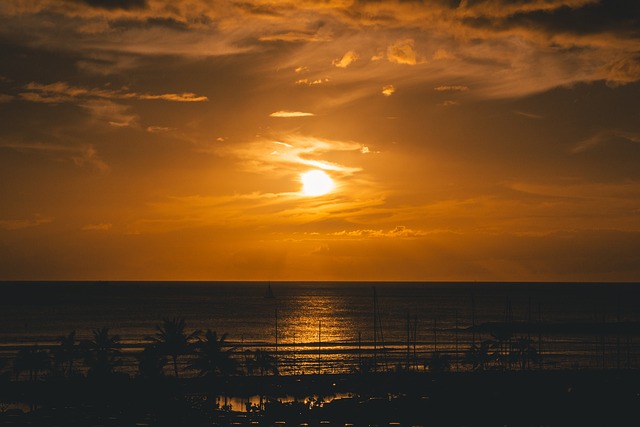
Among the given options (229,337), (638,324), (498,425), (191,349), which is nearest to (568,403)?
(498,425)

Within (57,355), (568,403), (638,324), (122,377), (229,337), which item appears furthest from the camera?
(638,324)

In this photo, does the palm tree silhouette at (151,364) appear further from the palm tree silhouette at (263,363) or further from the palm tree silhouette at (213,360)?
the palm tree silhouette at (263,363)

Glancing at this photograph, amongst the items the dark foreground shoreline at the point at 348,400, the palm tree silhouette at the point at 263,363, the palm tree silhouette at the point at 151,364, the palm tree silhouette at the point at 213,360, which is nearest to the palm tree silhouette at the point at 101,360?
the dark foreground shoreline at the point at 348,400

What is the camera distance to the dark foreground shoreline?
170ft

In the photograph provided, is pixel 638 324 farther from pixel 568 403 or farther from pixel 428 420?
pixel 428 420

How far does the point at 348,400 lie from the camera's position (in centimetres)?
5706

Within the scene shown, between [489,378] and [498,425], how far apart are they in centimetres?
1830

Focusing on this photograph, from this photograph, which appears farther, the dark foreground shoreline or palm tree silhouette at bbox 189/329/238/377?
palm tree silhouette at bbox 189/329/238/377

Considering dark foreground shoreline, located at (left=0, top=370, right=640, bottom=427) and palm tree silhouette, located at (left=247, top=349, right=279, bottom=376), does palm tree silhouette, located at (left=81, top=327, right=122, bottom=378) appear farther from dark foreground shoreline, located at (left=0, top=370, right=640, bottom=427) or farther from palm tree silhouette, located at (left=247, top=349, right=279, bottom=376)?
palm tree silhouette, located at (left=247, top=349, right=279, bottom=376)

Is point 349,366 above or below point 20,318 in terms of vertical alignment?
below

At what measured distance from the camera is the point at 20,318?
187 metres

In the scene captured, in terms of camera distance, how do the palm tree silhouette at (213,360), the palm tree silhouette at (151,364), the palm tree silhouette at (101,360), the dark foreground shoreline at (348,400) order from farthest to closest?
the palm tree silhouette at (151,364)
the palm tree silhouette at (101,360)
the palm tree silhouette at (213,360)
the dark foreground shoreline at (348,400)

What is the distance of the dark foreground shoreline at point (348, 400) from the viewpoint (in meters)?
51.9

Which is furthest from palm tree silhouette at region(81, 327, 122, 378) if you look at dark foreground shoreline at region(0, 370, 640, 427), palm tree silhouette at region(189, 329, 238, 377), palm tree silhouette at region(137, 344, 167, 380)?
palm tree silhouette at region(189, 329, 238, 377)
